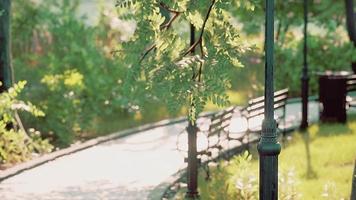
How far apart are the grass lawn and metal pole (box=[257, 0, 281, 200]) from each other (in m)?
1.83

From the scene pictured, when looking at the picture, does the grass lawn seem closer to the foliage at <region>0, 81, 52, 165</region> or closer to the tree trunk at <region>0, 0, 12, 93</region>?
the foliage at <region>0, 81, 52, 165</region>

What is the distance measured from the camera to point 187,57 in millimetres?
10016

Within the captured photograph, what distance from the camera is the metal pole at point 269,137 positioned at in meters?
8.01

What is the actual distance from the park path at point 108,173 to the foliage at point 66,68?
1.33m

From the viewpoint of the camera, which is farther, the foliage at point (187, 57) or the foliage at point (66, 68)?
the foliage at point (66, 68)

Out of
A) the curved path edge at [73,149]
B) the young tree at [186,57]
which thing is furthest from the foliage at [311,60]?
the young tree at [186,57]

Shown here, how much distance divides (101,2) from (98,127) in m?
5.04

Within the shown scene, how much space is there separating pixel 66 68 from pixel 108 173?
6333 mm

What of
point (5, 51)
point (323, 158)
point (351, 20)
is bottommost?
point (323, 158)

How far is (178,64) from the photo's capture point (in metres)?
9.77

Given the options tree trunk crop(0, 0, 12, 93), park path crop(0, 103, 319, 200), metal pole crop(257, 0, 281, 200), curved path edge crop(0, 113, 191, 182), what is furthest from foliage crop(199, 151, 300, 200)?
tree trunk crop(0, 0, 12, 93)

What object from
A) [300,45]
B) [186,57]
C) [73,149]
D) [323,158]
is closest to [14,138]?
[73,149]

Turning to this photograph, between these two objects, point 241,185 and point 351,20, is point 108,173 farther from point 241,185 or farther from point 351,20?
point 351,20

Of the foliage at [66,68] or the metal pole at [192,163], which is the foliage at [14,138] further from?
the metal pole at [192,163]
